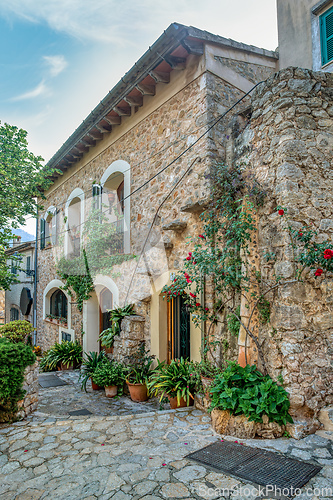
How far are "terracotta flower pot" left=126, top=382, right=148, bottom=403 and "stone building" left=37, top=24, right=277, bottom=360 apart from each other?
2.24 ft

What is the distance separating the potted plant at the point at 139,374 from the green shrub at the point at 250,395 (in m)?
2.10

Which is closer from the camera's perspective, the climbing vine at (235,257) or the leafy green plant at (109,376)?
the climbing vine at (235,257)

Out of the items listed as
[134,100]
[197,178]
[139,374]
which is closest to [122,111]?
[134,100]

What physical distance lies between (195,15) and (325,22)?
2301 mm

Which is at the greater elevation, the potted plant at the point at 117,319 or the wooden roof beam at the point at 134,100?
the wooden roof beam at the point at 134,100

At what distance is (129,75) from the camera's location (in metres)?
6.44

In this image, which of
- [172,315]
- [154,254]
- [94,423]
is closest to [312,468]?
[94,423]

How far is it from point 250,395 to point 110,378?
10.8 ft

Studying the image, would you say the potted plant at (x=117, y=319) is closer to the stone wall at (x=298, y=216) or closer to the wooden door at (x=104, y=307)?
the wooden door at (x=104, y=307)

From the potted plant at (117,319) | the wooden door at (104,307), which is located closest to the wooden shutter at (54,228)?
the wooden door at (104,307)

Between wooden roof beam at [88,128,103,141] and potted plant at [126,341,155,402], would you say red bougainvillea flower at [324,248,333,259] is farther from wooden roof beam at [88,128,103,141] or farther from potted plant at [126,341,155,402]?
wooden roof beam at [88,128,103,141]

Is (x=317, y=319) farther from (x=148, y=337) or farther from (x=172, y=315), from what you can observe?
(x=148, y=337)

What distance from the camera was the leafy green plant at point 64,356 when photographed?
A: 911 cm

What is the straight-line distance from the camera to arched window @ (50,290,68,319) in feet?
37.9
